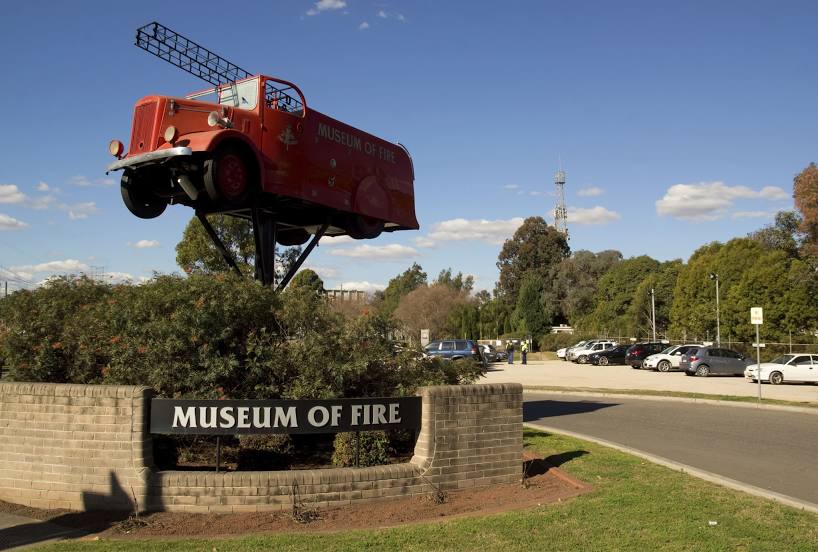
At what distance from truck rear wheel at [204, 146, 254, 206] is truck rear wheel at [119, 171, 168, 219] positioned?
1.50 m

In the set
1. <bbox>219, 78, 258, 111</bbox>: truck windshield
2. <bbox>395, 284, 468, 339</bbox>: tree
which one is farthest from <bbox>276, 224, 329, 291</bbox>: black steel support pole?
<bbox>395, 284, 468, 339</bbox>: tree

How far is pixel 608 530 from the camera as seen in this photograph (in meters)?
6.77

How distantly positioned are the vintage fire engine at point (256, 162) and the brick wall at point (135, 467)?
4.63 meters

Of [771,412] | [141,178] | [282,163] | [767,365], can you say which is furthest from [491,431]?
[767,365]

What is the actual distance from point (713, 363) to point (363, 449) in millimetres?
30664

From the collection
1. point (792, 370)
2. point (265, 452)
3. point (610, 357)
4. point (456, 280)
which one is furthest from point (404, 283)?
point (265, 452)

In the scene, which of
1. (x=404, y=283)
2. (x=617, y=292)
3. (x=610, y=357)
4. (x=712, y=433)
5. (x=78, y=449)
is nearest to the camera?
(x=78, y=449)

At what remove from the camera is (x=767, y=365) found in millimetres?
29828

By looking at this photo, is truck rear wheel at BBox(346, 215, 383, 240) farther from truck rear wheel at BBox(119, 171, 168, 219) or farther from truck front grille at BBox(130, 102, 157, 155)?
truck front grille at BBox(130, 102, 157, 155)

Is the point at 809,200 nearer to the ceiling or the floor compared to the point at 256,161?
nearer to the ceiling

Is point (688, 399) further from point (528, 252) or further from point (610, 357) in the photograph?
point (528, 252)

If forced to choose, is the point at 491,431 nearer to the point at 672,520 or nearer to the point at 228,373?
the point at 672,520

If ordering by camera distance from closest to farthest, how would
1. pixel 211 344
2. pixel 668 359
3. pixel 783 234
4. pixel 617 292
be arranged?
1. pixel 211 344
2. pixel 668 359
3. pixel 783 234
4. pixel 617 292

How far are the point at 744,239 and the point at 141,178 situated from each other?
56398mm
